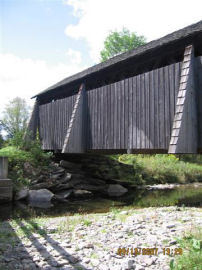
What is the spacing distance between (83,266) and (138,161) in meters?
13.9

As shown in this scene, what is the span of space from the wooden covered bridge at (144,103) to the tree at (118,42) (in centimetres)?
1692

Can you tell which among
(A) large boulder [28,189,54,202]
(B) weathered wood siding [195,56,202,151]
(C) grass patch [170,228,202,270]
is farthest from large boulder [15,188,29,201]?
(C) grass patch [170,228,202,270]

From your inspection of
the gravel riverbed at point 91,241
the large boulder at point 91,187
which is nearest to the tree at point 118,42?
the large boulder at point 91,187

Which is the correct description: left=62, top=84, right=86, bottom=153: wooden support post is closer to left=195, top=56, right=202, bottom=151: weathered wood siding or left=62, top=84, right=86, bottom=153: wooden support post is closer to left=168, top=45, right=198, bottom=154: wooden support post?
left=168, top=45, right=198, bottom=154: wooden support post

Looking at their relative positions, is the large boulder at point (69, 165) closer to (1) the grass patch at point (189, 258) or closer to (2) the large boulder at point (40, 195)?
(2) the large boulder at point (40, 195)

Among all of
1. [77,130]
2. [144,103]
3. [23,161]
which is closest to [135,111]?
[144,103]

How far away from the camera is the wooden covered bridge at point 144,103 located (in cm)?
617

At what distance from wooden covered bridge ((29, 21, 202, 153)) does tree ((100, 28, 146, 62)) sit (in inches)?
666

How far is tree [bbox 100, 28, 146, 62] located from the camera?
26609mm

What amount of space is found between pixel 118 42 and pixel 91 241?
25407mm

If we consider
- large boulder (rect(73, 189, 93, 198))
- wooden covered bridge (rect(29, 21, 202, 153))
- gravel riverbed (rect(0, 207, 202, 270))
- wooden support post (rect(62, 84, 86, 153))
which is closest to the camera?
gravel riverbed (rect(0, 207, 202, 270))

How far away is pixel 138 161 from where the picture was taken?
16641mm

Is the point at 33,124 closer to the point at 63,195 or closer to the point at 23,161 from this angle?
the point at 23,161

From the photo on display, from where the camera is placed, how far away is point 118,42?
87.7 feet
